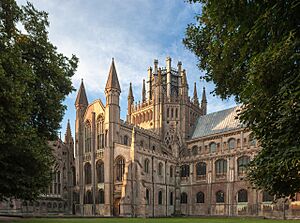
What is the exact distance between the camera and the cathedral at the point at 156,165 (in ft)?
167

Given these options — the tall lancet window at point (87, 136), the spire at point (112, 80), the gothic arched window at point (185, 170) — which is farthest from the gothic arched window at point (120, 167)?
the gothic arched window at point (185, 170)

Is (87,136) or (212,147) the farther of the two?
(212,147)

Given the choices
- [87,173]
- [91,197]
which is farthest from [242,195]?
[87,173]

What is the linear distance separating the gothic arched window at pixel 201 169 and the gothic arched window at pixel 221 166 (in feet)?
8.52

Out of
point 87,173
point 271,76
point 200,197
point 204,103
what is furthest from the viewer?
point 204,103

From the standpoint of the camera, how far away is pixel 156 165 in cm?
5538

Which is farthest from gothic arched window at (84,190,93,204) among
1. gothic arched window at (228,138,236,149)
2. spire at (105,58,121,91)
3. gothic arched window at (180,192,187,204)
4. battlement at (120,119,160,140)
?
gothic arched window at (228,138,236,149)

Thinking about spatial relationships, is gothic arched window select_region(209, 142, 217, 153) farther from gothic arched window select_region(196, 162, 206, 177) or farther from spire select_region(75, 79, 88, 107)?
spire select_region(75, 79, 88, 107)

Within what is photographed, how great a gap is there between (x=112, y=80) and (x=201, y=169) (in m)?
20.7

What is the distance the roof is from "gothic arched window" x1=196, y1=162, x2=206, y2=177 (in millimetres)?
6716

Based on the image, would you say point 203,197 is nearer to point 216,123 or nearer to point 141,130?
point 216,123

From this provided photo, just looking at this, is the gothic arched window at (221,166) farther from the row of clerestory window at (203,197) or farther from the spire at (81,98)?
the spire at (81,98)

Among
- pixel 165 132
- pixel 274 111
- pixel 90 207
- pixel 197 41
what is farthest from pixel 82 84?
pixel 274 111

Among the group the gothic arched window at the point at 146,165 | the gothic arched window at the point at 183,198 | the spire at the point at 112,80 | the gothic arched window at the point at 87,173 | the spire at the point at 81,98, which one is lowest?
the gothic arched window at the point at 183,198
